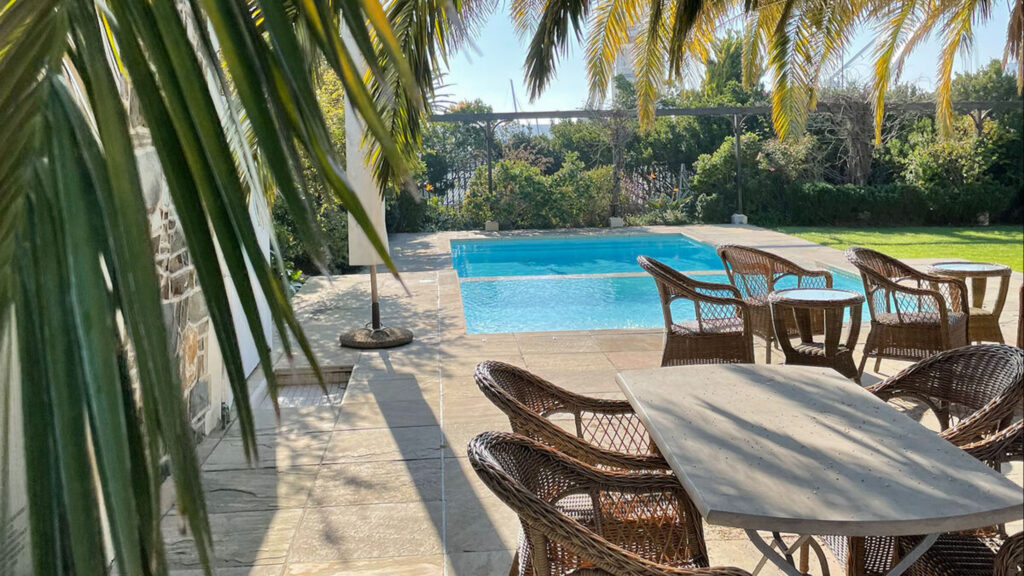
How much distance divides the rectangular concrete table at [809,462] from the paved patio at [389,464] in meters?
0.69

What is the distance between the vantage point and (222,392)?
504 centimetres

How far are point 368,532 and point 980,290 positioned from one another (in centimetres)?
475

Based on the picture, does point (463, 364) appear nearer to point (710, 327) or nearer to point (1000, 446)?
point (710, 327)

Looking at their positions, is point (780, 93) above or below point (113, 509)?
above

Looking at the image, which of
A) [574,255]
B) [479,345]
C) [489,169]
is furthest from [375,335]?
[489,169]

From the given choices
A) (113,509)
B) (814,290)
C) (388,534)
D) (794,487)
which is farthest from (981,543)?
(814,290)

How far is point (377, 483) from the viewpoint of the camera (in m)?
3.86

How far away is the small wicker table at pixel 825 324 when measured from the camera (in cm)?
467

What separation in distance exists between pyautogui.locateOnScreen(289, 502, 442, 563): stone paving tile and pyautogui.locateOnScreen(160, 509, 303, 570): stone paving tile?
0.21 feet

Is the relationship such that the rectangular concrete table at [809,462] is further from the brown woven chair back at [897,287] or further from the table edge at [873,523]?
the brown woven chair back at [897,287]

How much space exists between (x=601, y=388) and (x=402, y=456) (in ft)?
5.02

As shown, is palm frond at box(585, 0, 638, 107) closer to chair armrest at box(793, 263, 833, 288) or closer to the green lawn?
chair armrest at box(793, 263, 833, 288)

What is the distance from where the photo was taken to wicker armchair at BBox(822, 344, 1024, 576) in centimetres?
233

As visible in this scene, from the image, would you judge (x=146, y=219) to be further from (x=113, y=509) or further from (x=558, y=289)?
(x=558, y=289)
